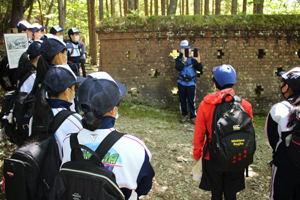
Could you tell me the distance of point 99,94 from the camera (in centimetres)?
158

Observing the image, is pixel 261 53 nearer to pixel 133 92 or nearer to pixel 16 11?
pixel 133 92

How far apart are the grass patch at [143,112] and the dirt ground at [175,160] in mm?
227

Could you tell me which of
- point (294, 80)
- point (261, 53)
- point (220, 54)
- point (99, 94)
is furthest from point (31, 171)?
point (261, 53)

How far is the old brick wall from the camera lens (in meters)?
6.81

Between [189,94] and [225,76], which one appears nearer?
[225,76]

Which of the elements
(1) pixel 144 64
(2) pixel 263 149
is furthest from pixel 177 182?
(1) pixel 144 64

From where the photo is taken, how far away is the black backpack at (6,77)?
4145 millimetres

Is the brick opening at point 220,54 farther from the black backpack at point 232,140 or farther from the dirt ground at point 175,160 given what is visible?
the black backpack at point 232,140

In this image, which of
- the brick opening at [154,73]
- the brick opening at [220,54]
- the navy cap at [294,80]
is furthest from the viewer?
the brick opening at [154,73]

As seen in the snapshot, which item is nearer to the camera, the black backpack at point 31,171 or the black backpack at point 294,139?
the black backpack at point 31,171

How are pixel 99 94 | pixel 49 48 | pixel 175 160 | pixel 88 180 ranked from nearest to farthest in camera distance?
1. pixel 88 180
2. pixel 99 94
3. pixel 49 48
4. pixel 175 160

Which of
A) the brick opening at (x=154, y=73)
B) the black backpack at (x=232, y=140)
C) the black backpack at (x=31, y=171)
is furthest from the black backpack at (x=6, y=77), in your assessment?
the brick opening at (x=154, y=73)

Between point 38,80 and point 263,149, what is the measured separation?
463 centimetres

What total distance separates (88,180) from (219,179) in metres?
1.73
